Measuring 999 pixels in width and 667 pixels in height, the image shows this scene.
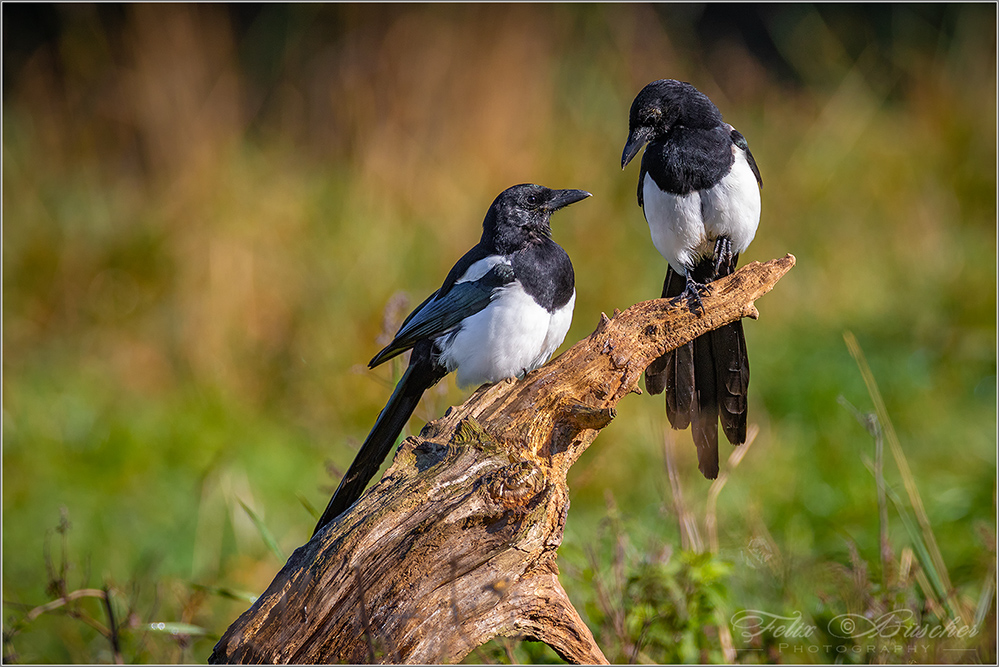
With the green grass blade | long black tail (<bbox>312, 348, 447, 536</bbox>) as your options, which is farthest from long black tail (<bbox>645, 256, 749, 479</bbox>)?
the green grass blade

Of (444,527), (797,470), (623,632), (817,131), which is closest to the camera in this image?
(444,527)

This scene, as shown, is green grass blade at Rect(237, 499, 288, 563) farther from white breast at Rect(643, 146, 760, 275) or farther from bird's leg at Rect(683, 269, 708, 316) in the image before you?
white breast at Rect(643, 146, 760, 275)

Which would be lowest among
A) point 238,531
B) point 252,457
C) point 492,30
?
point 238,531

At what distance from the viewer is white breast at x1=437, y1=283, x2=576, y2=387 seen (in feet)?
9.12

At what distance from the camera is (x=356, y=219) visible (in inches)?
250

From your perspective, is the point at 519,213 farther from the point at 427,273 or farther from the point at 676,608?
the point at 427,273

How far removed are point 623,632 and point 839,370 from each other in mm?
3042

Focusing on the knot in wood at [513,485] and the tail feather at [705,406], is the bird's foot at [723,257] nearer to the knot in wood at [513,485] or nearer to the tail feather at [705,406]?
the tail feather at [705,406]

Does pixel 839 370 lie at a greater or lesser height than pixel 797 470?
greater

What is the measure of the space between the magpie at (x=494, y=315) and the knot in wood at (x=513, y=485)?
707 mm

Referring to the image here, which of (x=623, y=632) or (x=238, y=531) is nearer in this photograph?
(x=623, y=632)

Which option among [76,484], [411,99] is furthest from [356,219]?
[76,484]

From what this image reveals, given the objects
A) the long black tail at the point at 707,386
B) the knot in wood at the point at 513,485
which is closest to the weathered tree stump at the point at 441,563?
the knot in wood at the point at 513,485

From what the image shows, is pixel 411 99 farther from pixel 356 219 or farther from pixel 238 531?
pixel 238 531
